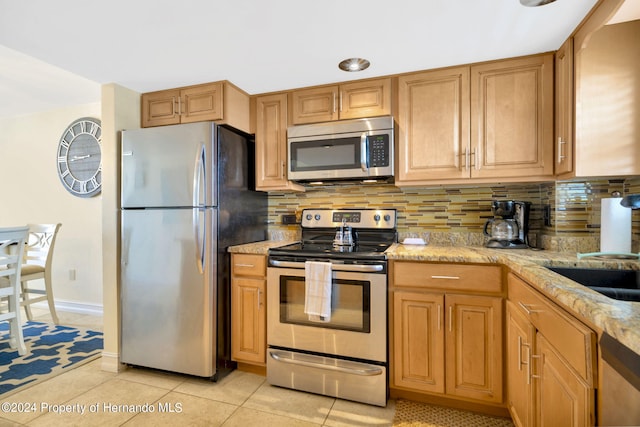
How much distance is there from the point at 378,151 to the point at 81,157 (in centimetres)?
331

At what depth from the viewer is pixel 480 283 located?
1.76 m

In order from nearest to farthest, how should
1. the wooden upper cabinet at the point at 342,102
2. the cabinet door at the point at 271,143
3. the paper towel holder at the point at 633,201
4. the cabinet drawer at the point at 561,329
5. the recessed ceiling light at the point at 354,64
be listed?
the cabinet drawer at the point at 561,329
the paper towel holder at the point at 633,201
the recessed ceiling light at the point at 354,64
the wooden upper cabinet at the point at 342,102
the cabinet door at the point at 271,143

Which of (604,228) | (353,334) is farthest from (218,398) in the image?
(604,228)

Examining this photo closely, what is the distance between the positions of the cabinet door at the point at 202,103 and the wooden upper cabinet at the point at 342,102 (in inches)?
21.0

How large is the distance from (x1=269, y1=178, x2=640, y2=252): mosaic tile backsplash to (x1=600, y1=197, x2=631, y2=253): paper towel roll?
11 cm

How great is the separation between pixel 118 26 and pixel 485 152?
85.3 inches

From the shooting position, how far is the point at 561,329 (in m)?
1.03

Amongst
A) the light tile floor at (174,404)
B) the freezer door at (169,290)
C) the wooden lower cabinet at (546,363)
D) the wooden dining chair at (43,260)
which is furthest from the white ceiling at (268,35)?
the light tile floor at (174,404)

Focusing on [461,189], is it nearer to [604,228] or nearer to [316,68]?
[604,228]

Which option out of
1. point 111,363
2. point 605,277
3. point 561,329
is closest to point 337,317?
point 561,329

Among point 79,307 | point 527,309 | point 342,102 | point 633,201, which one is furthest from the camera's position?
point 79,307

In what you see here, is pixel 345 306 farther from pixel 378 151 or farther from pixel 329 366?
pixel 378 151

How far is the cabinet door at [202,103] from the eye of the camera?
2.27 m

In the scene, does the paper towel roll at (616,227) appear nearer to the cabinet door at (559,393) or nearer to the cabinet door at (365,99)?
the cabinet door at (559,393)
